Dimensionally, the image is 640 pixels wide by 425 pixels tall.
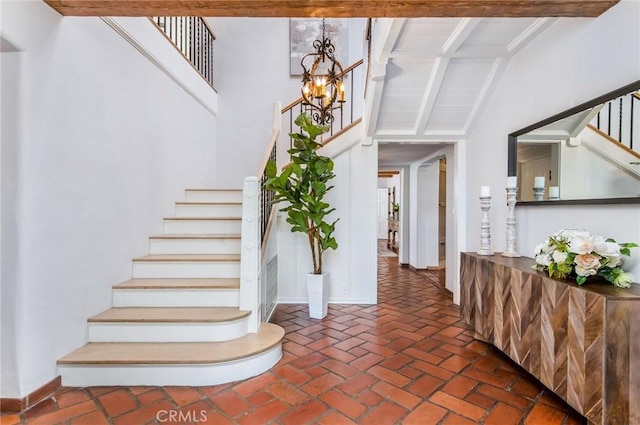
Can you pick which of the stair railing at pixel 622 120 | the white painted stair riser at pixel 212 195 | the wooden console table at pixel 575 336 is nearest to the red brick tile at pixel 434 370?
the wooden console table at pixel 575 336

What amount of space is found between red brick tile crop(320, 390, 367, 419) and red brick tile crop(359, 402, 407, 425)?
5 cm

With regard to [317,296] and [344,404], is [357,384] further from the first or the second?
[317,296]

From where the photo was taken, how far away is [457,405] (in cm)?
183

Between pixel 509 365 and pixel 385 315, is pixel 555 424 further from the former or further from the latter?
pixel 385 315

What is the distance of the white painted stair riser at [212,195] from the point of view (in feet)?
13.0

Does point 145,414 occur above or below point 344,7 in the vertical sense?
below

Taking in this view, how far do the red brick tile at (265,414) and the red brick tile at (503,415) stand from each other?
1.13 metres

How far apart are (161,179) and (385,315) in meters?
2.84

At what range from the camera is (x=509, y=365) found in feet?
7.56

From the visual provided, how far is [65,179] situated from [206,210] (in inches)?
66.2

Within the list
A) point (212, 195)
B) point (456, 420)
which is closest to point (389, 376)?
point (456, 420)

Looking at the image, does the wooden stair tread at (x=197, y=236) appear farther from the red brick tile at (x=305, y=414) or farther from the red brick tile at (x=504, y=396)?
the red brick tile at (x=504, y=396)

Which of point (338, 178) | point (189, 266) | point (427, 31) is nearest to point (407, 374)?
point (189, 266)

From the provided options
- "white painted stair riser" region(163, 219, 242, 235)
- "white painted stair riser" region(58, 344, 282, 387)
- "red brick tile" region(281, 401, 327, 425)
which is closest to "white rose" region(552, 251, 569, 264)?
"red brick tile" region(281, 401, 327, 425)
